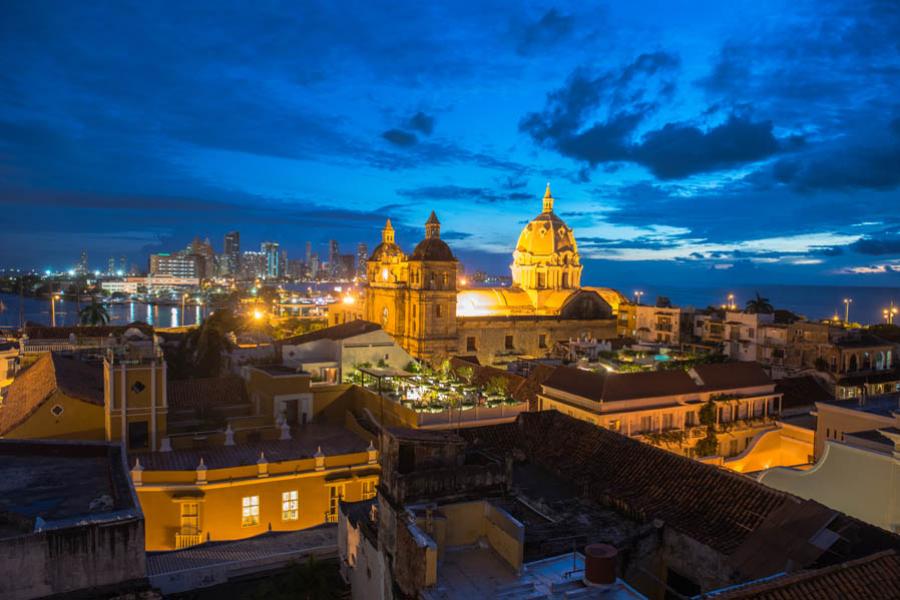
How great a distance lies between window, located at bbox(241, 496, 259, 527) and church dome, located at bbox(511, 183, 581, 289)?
46.1 m

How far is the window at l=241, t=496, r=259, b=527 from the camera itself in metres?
17.2

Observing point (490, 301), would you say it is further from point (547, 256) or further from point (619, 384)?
point (619, 384)

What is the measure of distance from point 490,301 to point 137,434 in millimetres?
41443

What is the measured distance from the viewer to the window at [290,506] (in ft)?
58.0

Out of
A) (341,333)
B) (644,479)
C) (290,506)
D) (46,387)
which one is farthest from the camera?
(341,333)

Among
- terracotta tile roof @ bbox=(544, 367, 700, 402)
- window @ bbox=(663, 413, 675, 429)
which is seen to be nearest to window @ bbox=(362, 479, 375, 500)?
terracotta tile roof @ bbox=(544, 367, 700, 402)

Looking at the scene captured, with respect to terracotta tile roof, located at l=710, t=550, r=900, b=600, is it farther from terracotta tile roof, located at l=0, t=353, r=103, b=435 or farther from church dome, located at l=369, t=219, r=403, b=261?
church dome, located at l=369, t=219, r=403, b=261

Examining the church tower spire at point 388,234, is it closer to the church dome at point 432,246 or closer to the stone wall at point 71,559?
the church dome at point 432,246

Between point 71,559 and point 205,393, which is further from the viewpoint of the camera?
point 205,393

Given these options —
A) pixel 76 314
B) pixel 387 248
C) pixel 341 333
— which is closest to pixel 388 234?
pixel 387 248

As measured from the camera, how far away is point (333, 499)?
60.1 feet

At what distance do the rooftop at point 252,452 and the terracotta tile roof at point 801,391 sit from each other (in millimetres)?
18045

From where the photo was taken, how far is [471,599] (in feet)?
28.7

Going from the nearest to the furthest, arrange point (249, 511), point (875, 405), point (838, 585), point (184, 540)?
point (838, 585), point (184, 540), point (249, 511), point (875, 405)
